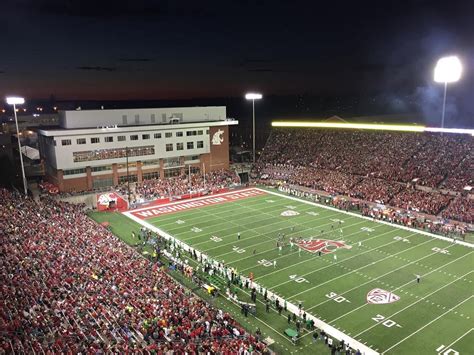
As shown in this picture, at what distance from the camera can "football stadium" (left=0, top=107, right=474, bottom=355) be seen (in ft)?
58.4

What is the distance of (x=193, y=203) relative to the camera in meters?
45.0

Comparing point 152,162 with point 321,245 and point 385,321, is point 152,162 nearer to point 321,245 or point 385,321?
point 321,245

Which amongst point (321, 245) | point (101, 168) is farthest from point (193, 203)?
point (321, 245)

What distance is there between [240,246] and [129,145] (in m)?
25.1

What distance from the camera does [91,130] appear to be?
46.6 meters

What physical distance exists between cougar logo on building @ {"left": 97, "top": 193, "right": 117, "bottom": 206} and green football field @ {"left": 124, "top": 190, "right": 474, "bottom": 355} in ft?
22.3

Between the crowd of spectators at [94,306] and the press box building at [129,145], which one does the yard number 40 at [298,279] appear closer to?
the crowd of spectators at [94,306]

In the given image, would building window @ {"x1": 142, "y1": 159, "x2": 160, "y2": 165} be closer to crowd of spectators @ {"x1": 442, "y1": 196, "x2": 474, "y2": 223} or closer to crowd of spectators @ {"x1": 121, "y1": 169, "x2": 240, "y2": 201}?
crowd of spectators @ {"x1": 121, "y1": 169, "x2": 240, "y2": 201}

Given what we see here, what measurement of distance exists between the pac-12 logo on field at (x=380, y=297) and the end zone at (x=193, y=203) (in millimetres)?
23866

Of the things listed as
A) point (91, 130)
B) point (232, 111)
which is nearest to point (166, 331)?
point (91, 130)

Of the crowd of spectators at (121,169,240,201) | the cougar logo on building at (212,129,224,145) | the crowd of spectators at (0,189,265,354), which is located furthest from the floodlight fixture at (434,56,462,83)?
the crowd of spectators at (0,189,265,354)

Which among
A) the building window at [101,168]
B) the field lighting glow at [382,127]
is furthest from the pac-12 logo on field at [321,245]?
the building window at [101,168]

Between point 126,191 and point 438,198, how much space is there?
33593mm

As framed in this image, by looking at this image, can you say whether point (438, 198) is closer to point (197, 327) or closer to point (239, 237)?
point (239, 237)
